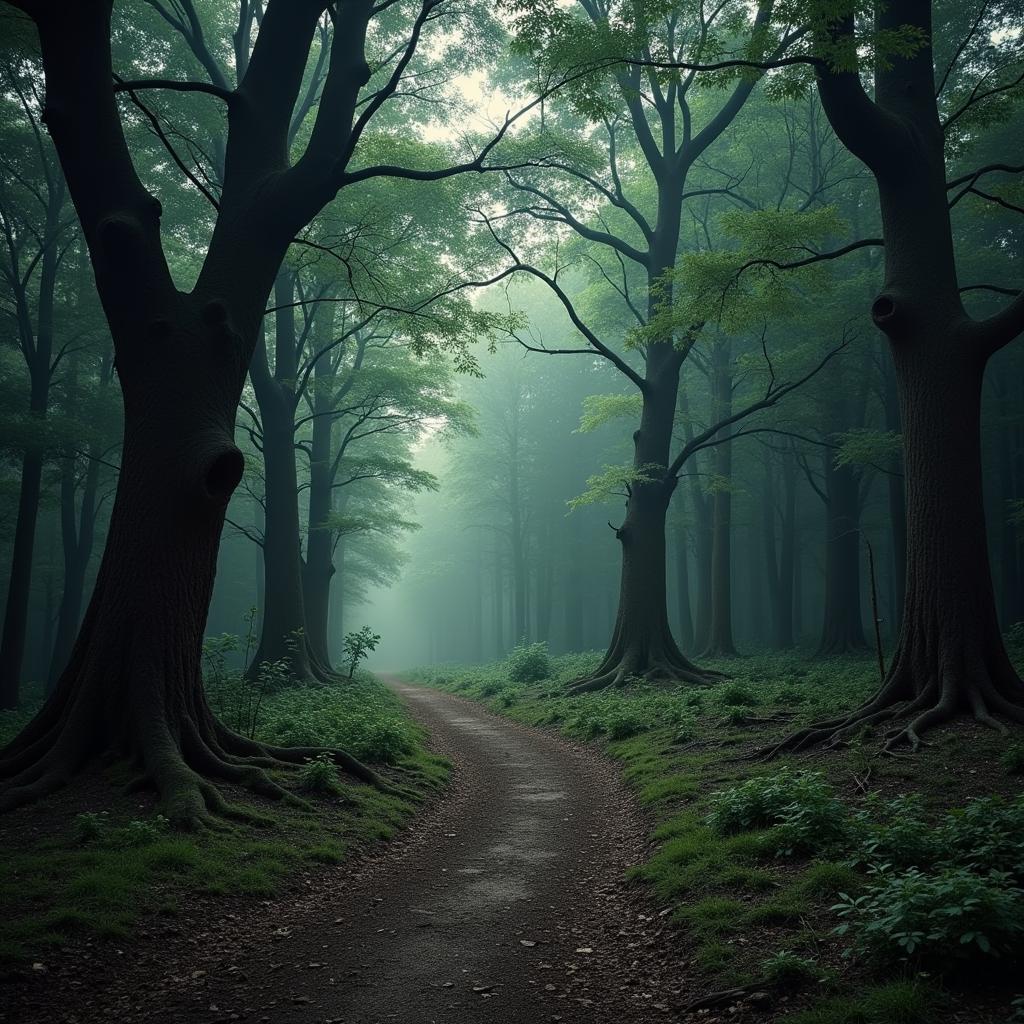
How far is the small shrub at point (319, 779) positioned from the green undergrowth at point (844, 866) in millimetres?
3257

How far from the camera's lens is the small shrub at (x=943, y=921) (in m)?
3.31

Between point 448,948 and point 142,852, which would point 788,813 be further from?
point 142,852

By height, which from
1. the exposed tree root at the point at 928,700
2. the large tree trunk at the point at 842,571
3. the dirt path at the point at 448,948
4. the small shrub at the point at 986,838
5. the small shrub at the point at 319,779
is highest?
the large tree trunk at the point at 842,571

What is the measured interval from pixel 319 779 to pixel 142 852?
227 centimetres

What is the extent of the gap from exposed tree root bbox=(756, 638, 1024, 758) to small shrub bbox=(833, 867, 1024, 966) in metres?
3.62

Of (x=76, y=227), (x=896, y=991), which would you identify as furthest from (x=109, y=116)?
(x=76, y=227)

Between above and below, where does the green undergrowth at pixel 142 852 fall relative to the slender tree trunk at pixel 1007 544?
below

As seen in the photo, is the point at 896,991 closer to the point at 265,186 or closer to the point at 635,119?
the point at 265,186

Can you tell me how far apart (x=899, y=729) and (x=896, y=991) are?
4772 mm

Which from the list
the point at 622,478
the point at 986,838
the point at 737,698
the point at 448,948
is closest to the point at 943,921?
the point at 986,838

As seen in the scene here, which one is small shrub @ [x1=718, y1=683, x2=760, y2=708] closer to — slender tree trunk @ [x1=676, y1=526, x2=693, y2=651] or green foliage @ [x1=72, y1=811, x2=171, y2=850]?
green foliage @ [x1=72, y1=811, x2=171, y2=850]

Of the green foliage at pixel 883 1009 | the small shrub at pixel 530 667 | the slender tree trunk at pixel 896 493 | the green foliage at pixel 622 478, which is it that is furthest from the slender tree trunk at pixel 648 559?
the green foliage at pixel 883 1009

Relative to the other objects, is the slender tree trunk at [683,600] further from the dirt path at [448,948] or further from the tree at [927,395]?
the dirt path at [448,948]

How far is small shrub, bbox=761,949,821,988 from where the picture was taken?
3.64 metres
